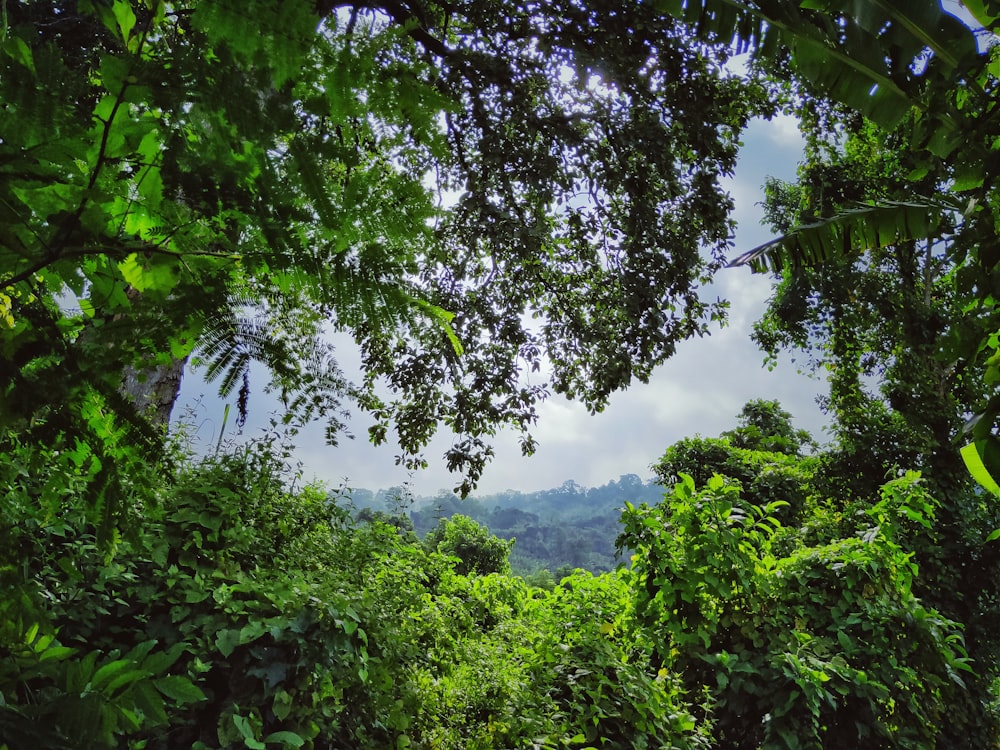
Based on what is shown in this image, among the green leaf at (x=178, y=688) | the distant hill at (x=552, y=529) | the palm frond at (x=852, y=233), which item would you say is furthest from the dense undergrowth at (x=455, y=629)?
the distant hill at (x=552, y=529)

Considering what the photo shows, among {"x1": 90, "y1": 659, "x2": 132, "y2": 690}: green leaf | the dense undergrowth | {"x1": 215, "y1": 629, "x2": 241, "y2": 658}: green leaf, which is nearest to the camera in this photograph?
{"x1": 90, "y1": 659, "x2": 132, "y2": 690}: green leaf

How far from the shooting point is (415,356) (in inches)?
256

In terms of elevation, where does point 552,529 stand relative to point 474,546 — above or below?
above

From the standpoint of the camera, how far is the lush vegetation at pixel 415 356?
39.1 inches

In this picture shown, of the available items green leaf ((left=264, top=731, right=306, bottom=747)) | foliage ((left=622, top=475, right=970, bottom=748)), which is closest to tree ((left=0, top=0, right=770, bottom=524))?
green leaf ((left=264, top=731, right=306, bottom=747))

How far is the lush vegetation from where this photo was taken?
99 centimetres

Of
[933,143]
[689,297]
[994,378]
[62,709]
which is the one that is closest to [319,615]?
[62,709]

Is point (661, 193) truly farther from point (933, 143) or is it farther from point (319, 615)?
point (319, 615)

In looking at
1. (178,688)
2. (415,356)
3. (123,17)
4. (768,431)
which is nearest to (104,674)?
(178,688)

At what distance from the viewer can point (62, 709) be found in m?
1.07

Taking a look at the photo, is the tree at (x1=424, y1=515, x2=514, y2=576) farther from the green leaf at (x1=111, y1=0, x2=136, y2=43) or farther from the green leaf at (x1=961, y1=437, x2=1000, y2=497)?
the green leaf at (x1=111, y1=0, x2=136, y2=43)

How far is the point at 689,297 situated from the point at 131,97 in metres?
5.11

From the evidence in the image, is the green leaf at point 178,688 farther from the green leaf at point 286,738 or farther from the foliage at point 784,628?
the foliage at point 784,628

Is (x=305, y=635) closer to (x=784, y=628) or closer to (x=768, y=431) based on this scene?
(x=784, y=628)
